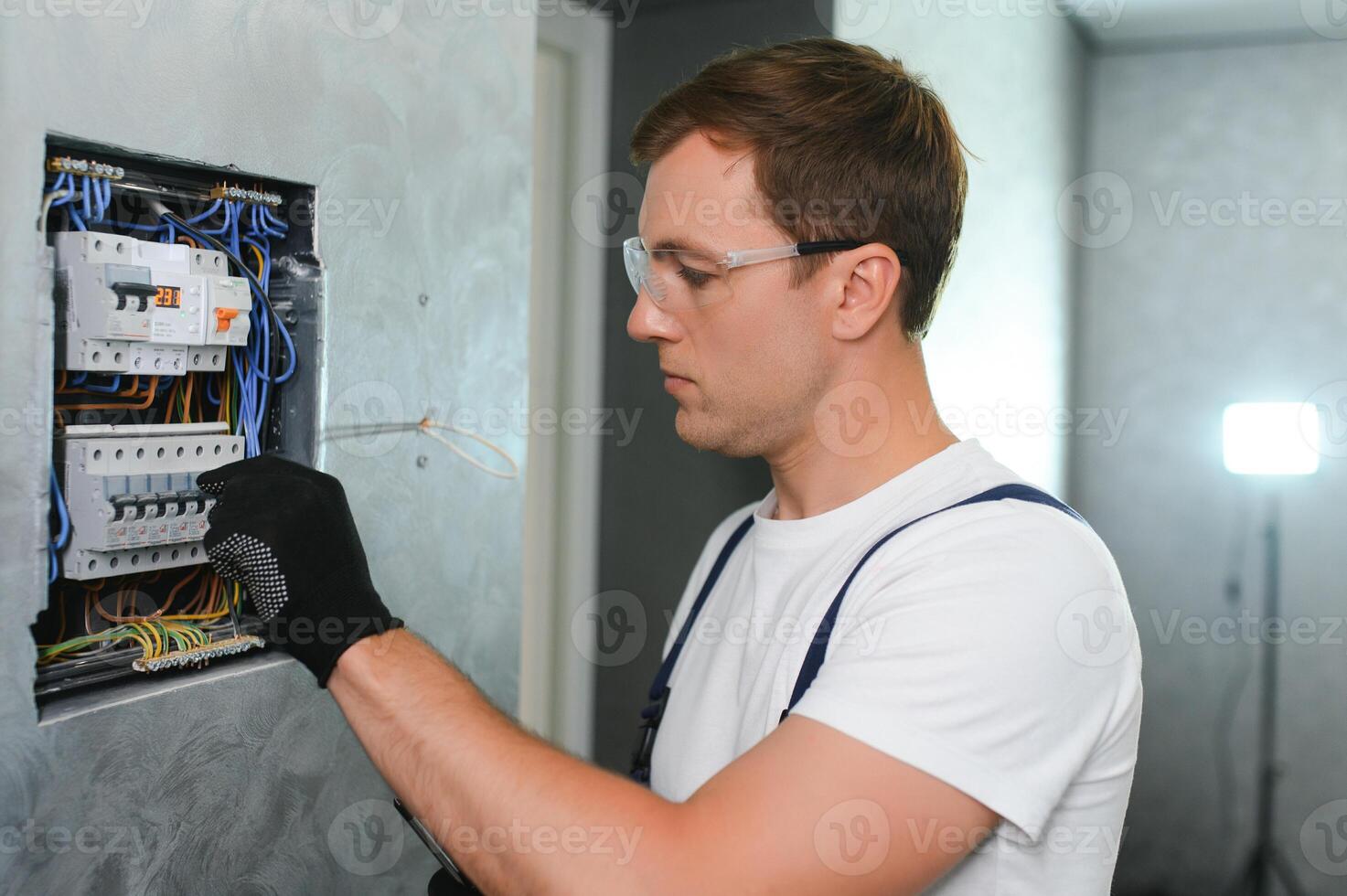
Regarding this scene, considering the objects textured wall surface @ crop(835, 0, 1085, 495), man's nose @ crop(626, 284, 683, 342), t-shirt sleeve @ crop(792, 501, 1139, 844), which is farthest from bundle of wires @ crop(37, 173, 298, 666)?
textured wall surface @ crop(835, 0, 1085, 495)

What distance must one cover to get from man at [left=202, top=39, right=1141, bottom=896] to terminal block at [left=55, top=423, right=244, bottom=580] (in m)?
0.14

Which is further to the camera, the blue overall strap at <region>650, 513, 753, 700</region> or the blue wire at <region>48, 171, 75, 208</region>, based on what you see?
the blue overall strap at <region>650, 513, 753, 700</region>

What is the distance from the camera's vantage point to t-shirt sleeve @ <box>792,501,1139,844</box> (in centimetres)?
86

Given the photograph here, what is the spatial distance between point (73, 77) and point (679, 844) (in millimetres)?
896

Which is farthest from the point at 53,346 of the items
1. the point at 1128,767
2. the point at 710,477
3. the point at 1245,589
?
the point at 1245,589

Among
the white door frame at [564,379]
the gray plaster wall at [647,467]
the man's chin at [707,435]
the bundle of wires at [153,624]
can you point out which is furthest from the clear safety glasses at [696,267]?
the white door frame at [564,379]

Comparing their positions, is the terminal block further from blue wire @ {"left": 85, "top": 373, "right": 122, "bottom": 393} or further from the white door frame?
the white door frame

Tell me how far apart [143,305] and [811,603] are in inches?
29.8

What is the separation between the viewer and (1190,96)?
325 cm

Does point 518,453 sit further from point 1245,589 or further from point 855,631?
point 1245,589

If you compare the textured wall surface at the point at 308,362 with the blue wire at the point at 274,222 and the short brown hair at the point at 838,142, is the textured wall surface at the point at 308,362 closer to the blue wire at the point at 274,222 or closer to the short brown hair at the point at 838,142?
the blue wire at the point at 274,222

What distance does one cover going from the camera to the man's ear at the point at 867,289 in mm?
1168

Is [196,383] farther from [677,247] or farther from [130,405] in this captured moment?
[677,247]

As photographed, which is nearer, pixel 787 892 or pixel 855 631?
pixel 787 892
